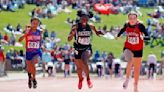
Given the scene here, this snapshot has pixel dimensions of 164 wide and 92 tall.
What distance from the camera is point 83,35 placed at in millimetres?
17250

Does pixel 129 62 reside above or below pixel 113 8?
above

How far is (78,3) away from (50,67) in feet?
62.7

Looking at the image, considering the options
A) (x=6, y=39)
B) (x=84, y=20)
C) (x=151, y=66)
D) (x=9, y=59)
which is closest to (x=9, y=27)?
(x=6, y=39)

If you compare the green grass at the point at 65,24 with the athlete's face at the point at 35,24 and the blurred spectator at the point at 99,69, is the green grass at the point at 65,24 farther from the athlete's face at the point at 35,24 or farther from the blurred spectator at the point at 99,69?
the athlete's face at the point at 35,24

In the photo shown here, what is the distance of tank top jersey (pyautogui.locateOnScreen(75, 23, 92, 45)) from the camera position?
56.6ft

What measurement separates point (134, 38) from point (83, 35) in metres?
1.33

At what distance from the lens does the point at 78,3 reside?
50.6 meters

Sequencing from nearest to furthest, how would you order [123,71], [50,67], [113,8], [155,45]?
1. [50,67]
2. [123,71]
3. [155,45]
4. [113,8]

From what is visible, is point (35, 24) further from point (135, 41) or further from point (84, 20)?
point (135, 41)

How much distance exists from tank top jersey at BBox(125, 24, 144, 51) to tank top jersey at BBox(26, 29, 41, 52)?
2476 mm

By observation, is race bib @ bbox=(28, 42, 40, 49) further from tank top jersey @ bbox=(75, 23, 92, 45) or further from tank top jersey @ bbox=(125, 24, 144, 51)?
tank top jersey @ bbox=(125, 24, 144, 51)

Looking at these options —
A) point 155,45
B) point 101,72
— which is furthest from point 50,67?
point 155,45

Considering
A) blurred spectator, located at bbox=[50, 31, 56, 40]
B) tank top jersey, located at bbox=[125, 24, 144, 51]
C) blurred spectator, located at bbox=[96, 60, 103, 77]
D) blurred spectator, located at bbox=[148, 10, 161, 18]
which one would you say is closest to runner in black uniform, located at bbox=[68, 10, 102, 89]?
tank top jersey, located at bbox=[125, 24, 144, 51]

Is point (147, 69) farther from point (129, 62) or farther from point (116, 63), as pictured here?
point (129, 62)
